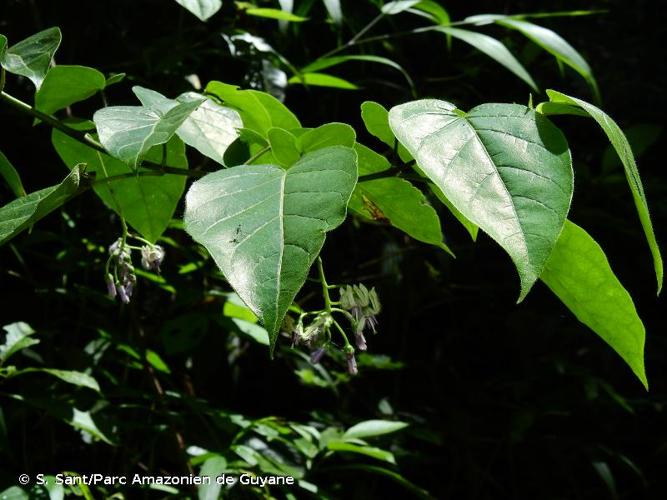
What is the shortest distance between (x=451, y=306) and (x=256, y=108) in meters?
1.38

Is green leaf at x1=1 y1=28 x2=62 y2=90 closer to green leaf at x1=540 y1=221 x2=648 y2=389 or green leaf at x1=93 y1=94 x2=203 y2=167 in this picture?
green leaf at x1=93 y1=94 x2=203 y2=167

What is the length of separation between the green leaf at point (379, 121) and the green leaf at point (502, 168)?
0.07 metres

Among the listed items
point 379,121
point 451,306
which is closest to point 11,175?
point 379,121

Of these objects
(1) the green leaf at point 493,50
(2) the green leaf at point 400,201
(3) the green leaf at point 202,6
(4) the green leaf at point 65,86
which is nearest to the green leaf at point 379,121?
(2) the green leaf at point 400,201

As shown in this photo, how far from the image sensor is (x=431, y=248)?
1.71m

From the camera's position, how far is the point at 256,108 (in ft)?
1.89

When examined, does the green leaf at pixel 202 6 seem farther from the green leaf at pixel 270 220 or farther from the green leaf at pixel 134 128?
the green leaf at pixel 270 220

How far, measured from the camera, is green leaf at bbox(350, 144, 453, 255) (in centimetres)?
47

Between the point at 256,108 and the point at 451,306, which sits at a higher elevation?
the point at 256,108

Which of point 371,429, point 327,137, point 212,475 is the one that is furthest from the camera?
point 371,429

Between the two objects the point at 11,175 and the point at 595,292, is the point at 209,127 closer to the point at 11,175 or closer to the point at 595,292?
the point at 11,175

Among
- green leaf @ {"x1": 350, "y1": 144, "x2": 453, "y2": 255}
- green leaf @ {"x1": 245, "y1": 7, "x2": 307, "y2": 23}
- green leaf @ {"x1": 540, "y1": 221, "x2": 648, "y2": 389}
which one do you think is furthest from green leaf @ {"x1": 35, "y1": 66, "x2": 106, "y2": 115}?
green leaf @ {"x1": 245, "y1": 7, "x2": 307, "y2": 23}

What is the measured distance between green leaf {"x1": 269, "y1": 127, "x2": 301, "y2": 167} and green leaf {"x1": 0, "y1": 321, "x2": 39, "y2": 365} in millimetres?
624

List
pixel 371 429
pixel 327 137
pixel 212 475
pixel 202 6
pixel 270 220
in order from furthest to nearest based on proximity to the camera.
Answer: pixel 371 429 → pixel 212 475 → pixel 202 6 → pixel 327 137 → pixel 270 220
